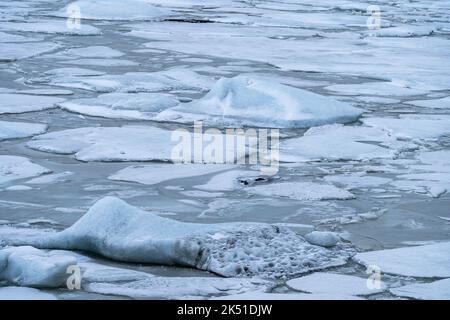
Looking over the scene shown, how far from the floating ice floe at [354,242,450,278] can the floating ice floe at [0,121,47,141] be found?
249 centimetres

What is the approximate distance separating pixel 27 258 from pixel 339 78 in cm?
506

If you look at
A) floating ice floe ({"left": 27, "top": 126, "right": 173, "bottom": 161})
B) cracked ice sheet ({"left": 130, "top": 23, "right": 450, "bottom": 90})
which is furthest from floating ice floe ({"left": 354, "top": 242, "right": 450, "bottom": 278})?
cracked ice sheet ({"left": 130, "top": 23, "right": 450, "bottom": 90})

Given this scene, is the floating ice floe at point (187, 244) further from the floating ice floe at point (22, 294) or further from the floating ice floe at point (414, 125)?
the floating ice floe at point (414, 125)

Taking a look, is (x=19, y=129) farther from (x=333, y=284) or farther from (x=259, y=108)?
(x=333, y=284)

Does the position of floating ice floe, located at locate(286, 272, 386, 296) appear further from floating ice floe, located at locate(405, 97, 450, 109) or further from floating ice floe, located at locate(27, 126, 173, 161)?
floating ice floe, located at locate(405, 97, 450, 109)

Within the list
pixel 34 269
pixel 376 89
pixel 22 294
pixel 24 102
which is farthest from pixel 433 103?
pixel 22 294

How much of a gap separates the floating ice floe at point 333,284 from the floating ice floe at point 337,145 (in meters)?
1.76

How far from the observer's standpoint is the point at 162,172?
454 centimetres

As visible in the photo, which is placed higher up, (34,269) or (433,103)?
(34,269)

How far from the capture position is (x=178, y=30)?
10938mm

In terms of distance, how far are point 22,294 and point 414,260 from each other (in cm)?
126

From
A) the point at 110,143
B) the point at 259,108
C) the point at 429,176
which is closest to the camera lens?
the point at 429,176

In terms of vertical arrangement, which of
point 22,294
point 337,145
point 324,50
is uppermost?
point 22,294

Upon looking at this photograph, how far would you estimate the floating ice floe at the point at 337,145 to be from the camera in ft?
16.2
